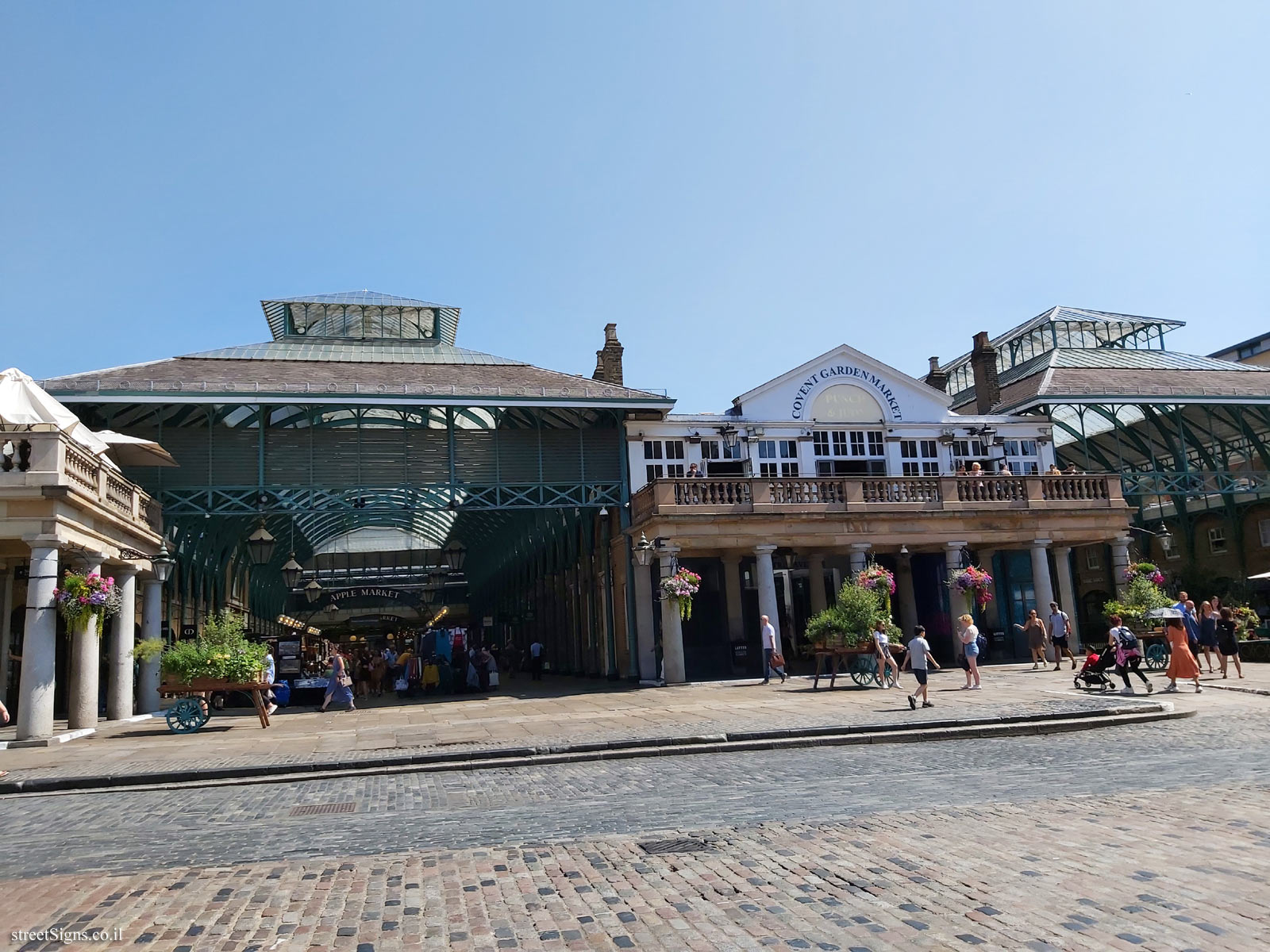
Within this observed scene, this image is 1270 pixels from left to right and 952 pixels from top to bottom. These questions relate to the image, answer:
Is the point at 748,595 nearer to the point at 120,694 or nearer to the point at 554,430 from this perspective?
the point at 554,430

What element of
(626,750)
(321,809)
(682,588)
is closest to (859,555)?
(682,588)

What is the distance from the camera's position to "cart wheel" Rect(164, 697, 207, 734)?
1864 cm

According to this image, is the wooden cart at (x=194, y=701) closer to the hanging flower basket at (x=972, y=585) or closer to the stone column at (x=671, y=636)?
the stone column at (x=671, y=636)

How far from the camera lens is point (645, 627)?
2739 cm

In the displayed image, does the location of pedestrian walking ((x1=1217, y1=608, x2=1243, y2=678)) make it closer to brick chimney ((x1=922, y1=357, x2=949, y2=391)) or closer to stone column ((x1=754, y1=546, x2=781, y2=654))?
stone column ((x1=754, y1=546, x2=781, y2=654))

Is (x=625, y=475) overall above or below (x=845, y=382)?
below

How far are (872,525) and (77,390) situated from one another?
20.5 metres

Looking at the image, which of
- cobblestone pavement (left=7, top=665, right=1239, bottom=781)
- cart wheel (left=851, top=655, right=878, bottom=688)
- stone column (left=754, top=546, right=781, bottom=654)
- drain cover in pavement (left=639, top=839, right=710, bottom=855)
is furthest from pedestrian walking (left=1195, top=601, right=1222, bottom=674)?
drain cover in pavement (left=639, top=839, right=710, bottom=855)

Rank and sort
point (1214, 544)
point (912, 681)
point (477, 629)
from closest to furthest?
point (912, 681), point (1214, 544), point (477, 629)

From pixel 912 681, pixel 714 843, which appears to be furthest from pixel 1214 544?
pixel 714 843

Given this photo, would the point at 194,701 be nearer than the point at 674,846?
No

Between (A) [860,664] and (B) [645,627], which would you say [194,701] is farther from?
(A) [860,664]

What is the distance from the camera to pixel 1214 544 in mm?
39625

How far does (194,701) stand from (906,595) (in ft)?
67.6
